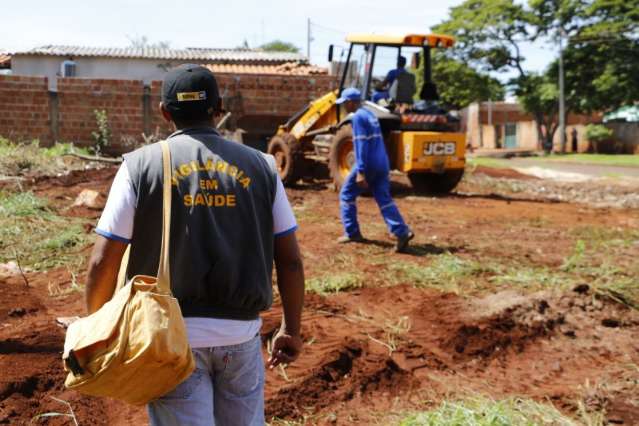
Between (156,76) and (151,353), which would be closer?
(151,353)

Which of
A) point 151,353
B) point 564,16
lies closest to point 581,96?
point 564,16

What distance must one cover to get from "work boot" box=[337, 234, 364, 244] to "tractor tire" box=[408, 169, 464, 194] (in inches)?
220

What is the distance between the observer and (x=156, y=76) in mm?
28578

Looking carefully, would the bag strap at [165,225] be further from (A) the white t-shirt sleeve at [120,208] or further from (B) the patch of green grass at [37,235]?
(B) the patch of green grass at [37,235]

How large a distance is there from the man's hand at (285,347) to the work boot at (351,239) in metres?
5.71

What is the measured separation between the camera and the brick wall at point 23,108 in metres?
17.5

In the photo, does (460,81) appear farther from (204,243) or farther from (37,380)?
(204,243)

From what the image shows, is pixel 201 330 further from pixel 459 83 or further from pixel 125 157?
pixel 459 83

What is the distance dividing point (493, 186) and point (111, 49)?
819 inches

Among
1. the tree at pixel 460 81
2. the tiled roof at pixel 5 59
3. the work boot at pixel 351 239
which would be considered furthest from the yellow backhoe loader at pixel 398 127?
the tree at pixel 460 81

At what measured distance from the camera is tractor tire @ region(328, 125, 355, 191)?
41.5 ft

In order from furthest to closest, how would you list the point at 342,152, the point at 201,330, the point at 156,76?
the point at 156,76 → the point at 342,152 → the point at 201,330

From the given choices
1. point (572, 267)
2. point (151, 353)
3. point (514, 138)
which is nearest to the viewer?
point (151, 353)

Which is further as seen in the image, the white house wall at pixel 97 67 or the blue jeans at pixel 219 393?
the white house wall at pixel 97 67
